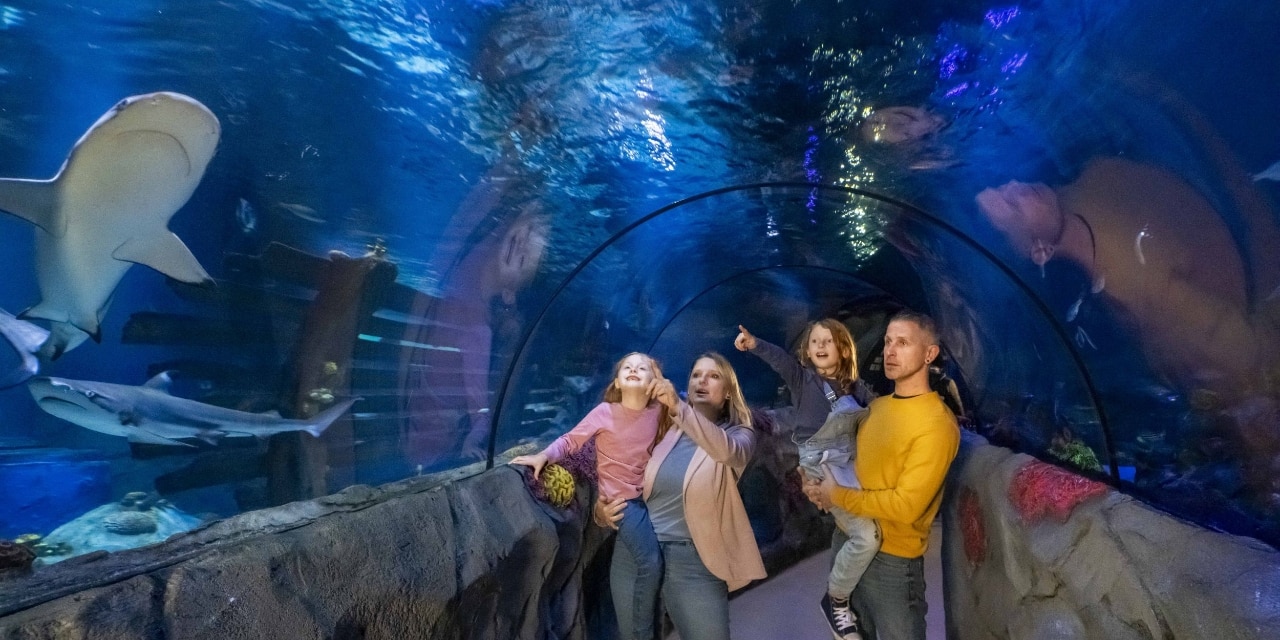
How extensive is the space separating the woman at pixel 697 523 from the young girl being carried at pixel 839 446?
0.41 m

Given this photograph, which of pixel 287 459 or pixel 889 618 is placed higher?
pixel 287 459

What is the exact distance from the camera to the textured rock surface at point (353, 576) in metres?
1.83

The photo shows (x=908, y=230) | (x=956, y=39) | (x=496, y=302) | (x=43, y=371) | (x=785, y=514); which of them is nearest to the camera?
(x=43, y=371)

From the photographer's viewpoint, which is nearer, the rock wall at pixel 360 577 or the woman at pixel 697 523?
the rock wall at pixel 360 577

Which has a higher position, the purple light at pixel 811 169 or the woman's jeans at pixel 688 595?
the purple light at pixel 811 169

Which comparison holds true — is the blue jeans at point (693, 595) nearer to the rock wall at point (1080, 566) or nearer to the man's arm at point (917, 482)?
the man's arm at point (917, 482)

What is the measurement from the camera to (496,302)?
5.77 m

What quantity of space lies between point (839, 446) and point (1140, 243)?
2.24 meters

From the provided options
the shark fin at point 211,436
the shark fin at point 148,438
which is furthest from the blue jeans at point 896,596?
the shark fin at point 148,438

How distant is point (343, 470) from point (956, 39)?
5.42 metres

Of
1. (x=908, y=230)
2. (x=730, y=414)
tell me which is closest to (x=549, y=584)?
(x=730, y=414)

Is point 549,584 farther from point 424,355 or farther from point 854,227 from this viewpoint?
point 854,227

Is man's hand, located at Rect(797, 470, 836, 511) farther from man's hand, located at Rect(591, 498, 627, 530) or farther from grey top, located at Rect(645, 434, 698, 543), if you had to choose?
man's hand, located at Rect(591, 498, 627, 530)

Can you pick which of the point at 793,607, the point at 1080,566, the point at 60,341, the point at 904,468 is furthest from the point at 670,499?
the point at 60,341
